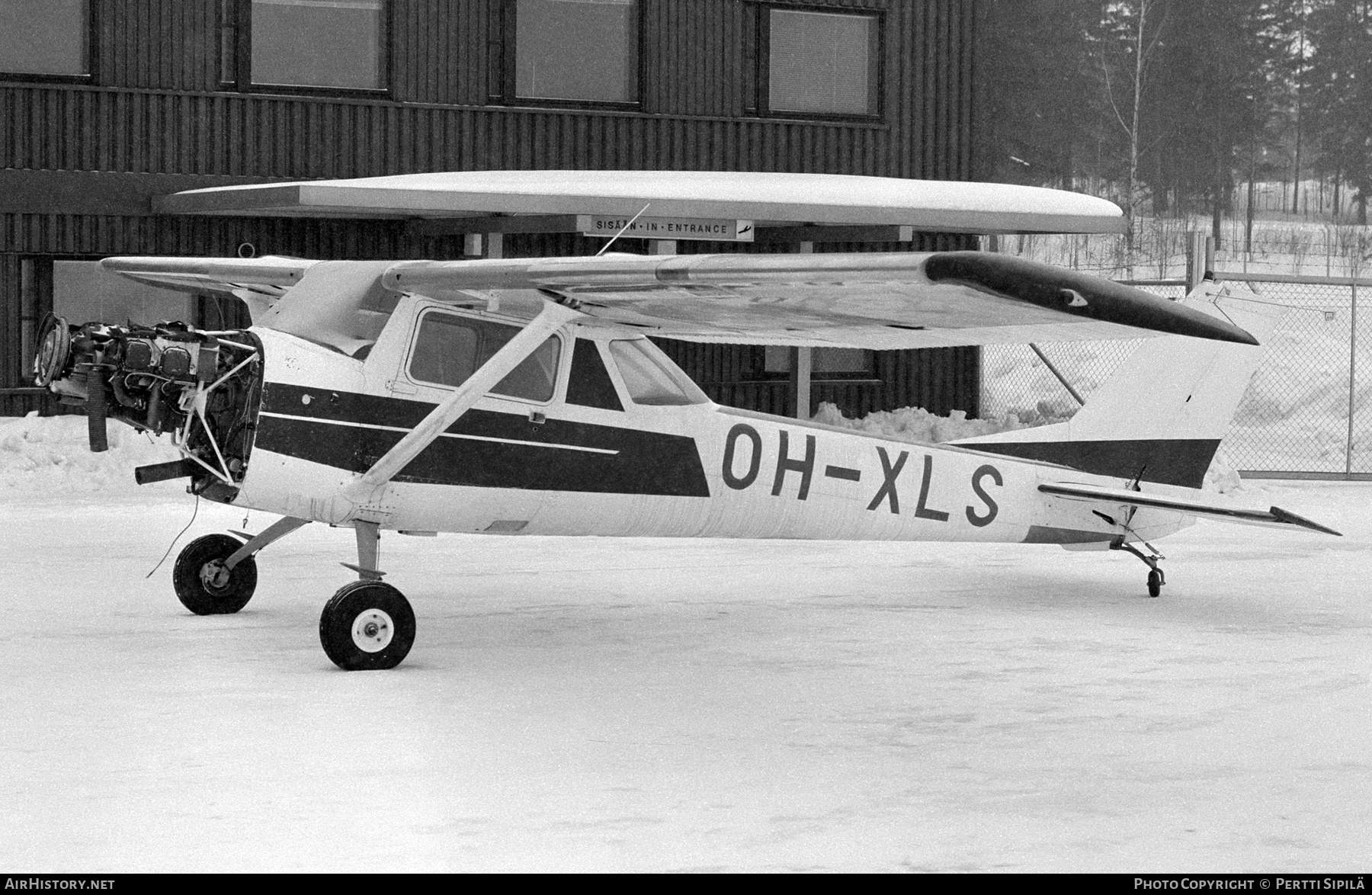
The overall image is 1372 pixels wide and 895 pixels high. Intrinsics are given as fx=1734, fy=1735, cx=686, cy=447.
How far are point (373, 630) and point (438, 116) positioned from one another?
12491 mm

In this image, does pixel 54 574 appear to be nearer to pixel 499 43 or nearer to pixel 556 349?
pixel 556 349

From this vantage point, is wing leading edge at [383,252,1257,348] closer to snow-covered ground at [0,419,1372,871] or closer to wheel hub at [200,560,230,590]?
snow-covered ground at [0,419,1372,871]

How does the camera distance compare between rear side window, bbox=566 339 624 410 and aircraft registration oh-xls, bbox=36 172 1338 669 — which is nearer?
aircraft registration oh-xls, bbox=36 172 1338 669

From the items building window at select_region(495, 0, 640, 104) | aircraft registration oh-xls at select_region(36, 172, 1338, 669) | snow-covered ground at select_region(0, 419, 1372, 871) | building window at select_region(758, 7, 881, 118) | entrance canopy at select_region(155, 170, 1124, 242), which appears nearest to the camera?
snow-covered ground at select_region(0, 419, 1372, 871)

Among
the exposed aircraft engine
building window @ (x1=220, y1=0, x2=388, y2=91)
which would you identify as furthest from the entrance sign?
the exposed aircraft engine

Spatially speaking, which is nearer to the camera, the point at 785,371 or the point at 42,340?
the point at 42,340

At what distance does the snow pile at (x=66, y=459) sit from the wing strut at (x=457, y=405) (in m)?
7.68

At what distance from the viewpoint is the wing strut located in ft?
27.2

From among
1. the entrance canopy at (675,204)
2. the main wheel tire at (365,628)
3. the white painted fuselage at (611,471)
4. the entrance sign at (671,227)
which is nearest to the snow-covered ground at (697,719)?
the main wheel tire at (365,628)

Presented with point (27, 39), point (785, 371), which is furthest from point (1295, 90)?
point (27, 39)

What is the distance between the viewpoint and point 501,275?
8234 millimetres

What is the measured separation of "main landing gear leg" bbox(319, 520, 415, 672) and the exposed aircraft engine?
0.81 m

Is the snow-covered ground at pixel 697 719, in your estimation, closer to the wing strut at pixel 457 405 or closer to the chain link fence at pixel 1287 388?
the wing strut at pixel 457 405
